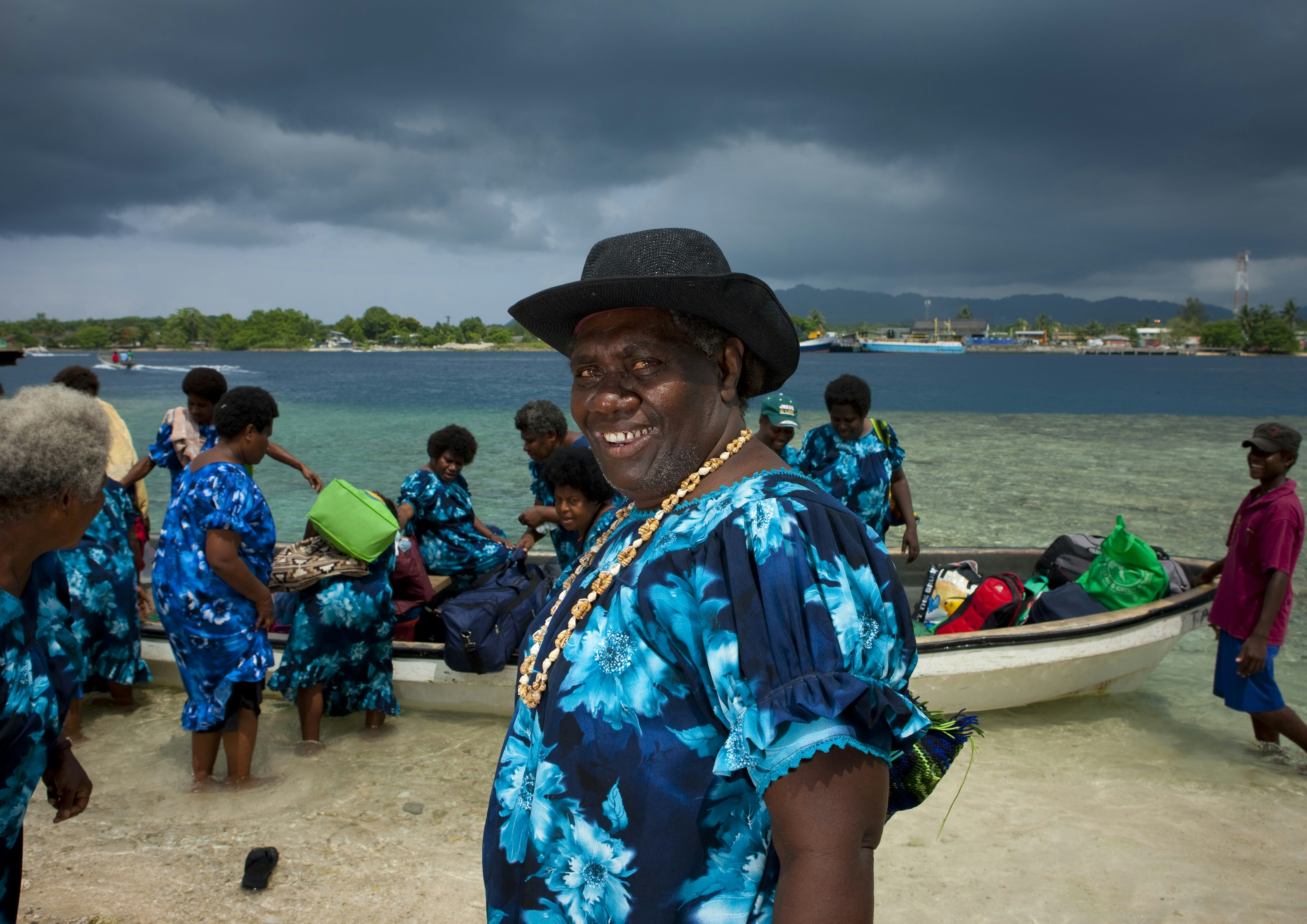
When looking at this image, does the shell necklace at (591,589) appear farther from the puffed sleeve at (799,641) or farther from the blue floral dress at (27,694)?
the blue floral dress at (27,694)

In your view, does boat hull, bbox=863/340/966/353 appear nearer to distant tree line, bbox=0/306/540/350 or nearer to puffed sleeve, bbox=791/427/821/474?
distant tree line, bbox=0/306/540/350

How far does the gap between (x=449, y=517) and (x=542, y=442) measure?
87 centimetres

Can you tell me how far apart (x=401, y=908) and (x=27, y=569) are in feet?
7.16

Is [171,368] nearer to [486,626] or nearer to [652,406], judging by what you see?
[486,626]

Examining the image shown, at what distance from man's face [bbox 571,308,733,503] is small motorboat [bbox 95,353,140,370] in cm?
9569

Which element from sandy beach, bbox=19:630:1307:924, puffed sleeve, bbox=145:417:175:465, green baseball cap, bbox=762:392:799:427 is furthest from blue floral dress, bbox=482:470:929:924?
puffed sleeve, bbox=145:417:175:465

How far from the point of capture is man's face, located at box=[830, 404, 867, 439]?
240 inches

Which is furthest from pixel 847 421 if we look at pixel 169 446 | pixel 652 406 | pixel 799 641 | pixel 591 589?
pixel 799 641

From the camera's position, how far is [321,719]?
5.20 metres

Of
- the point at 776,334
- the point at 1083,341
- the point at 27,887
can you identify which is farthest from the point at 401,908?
the point at 1083,341

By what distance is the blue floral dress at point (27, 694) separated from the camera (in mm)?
2012

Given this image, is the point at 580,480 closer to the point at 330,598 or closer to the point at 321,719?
the point at 330,598

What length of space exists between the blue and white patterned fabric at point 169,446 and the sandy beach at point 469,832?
5.16 ft

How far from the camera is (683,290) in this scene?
1.40m
